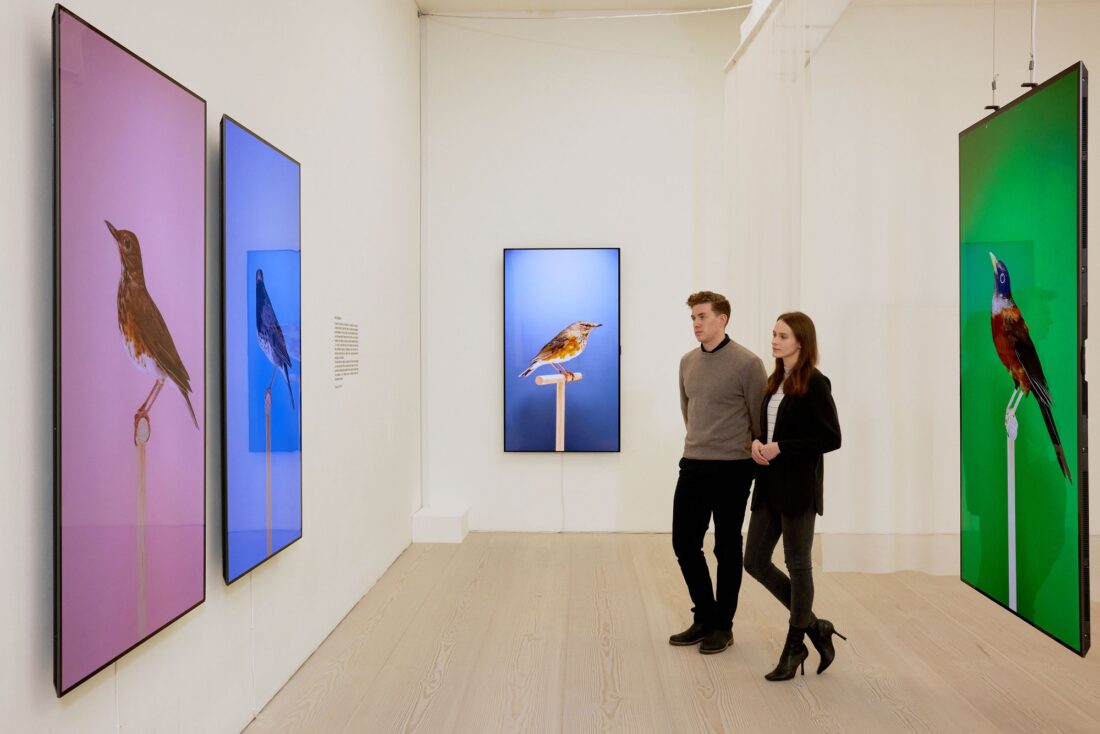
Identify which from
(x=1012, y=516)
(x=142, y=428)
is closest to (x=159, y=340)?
(x=142, y=428)

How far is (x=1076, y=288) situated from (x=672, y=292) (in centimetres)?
355

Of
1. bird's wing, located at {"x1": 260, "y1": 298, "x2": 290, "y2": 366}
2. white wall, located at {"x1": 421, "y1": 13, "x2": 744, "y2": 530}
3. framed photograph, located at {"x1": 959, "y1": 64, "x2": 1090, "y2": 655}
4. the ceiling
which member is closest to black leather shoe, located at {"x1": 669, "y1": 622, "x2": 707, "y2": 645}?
framed photograph, located at {"x1": 959, "y1": 64, "x2": 1090, "y2": 655}

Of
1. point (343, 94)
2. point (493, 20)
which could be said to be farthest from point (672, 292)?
point (343, 94)

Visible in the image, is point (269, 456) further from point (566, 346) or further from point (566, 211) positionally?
point (566, 211)

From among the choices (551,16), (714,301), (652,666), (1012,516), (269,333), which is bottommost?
(652,666)

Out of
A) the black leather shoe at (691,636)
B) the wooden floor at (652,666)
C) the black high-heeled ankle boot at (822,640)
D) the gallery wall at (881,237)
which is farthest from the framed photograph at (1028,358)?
the gallery wall at (881,237)

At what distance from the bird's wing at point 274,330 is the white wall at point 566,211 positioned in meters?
2.87

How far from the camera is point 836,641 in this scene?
356cm

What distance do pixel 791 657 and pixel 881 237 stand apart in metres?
2.73

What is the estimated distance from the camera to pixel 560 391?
5.76 meters

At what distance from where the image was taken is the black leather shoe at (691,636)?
350 cm

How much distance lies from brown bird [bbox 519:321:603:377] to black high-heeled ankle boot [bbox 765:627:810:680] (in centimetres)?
296

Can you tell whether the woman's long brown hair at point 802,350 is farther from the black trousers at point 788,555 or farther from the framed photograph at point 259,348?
the framed photograph at point 259,348

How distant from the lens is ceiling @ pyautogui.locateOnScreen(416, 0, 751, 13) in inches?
223
